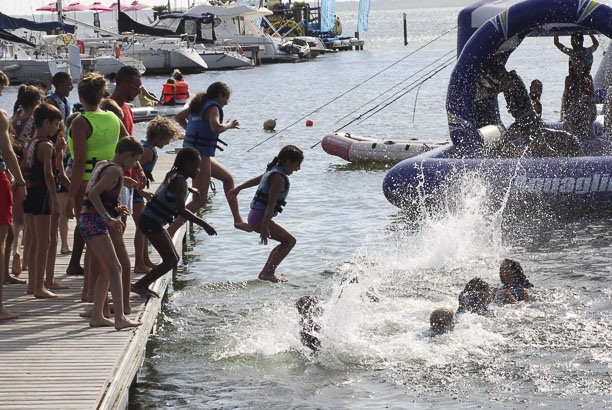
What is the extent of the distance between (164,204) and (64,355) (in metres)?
1.57

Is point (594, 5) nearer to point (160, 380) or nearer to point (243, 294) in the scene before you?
point (243, 294)

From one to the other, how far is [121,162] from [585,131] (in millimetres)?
8835

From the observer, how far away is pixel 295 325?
25.9ft

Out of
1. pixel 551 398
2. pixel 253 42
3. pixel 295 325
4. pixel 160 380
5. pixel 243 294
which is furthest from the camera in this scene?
pixel 253 42

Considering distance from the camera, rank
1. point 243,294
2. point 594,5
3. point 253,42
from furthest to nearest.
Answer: point 253,42
point 594,5
point 243,294

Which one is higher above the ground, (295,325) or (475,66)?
(475,66)

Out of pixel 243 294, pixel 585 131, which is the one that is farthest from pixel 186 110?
pixel 585 131

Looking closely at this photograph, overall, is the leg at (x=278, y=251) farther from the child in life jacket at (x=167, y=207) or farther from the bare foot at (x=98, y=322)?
the bare foot at (x=98, y=322)

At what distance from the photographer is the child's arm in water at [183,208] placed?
7113mm

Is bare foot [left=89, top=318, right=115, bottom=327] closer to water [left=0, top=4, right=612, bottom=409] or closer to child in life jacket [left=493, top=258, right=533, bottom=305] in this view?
water [left=0, top=4, right=612, bottom=409]

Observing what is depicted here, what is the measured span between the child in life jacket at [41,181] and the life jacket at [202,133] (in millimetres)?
2075

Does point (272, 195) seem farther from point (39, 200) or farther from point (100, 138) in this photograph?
point (39, 200)

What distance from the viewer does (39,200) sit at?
7.30 metres

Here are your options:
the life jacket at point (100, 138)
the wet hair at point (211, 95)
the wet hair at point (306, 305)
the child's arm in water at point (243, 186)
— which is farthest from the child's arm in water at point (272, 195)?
the wet hair at point (211, 95)
